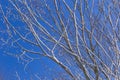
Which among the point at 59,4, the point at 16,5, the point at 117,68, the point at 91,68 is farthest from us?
the point at 91,68

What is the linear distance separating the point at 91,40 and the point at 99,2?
52cm

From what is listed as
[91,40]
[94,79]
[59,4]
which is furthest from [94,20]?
[94,79]

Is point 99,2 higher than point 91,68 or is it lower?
higher

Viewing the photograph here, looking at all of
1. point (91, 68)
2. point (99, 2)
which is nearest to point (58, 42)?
point (91, 68)

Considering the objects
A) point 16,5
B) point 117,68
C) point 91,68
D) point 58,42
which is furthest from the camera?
point 91,68

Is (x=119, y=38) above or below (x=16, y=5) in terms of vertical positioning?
below

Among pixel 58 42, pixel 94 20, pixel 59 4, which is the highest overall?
pixel 59 4

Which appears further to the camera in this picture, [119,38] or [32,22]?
[119,38]

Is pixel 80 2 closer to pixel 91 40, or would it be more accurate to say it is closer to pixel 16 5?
pixel 91 40

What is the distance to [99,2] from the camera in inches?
129

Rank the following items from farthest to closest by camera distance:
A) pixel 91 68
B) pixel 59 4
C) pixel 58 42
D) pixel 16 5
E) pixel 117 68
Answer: pixel 91 68, pixel 59 4, pixel 16 5, pixel 58 42, pixel 117 68

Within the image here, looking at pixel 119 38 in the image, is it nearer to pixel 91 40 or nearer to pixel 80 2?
pixel 91 40

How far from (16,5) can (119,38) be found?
47.7 inches

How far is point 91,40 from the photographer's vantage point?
9.83 ft
